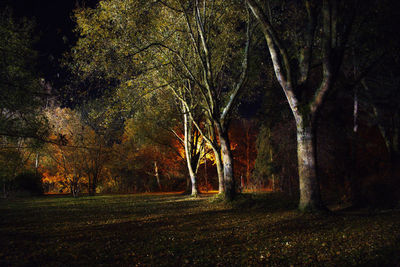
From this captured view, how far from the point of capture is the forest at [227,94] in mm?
10250

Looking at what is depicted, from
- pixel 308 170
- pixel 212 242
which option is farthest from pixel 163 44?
pixel 212 242

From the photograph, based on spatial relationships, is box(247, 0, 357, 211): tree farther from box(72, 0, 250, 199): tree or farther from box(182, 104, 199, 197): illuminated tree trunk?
box(182, 104, 199, 197): illuminated tree trunk

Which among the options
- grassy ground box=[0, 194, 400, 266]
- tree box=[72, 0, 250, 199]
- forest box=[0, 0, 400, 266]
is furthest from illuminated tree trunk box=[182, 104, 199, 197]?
grassy ground box=[0, 194, 400, 266]

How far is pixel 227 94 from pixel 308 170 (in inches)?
438

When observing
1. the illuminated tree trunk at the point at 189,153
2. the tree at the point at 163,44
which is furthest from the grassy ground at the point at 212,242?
the illuminated tree trunk at the point at 189,153

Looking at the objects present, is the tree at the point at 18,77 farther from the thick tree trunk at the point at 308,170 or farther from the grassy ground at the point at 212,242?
the thick tree trunk at the point at 308,170

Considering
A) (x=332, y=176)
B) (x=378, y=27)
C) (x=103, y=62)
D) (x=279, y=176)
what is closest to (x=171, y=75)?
(x=103, y=62)

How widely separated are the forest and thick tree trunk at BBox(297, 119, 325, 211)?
52mm

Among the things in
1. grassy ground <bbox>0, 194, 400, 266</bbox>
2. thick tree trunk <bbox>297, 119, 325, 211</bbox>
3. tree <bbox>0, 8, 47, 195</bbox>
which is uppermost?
tree <bbox>0, 8, 47, 195</bbox>

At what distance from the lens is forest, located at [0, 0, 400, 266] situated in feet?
33.6

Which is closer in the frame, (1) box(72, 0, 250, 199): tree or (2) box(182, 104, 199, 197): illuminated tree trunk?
(1) box(72, 0, 250, 199): tree

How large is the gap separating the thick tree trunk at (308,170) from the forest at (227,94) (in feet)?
0.17

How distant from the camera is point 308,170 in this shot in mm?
10617

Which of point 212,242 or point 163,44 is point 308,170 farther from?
point 163,44
